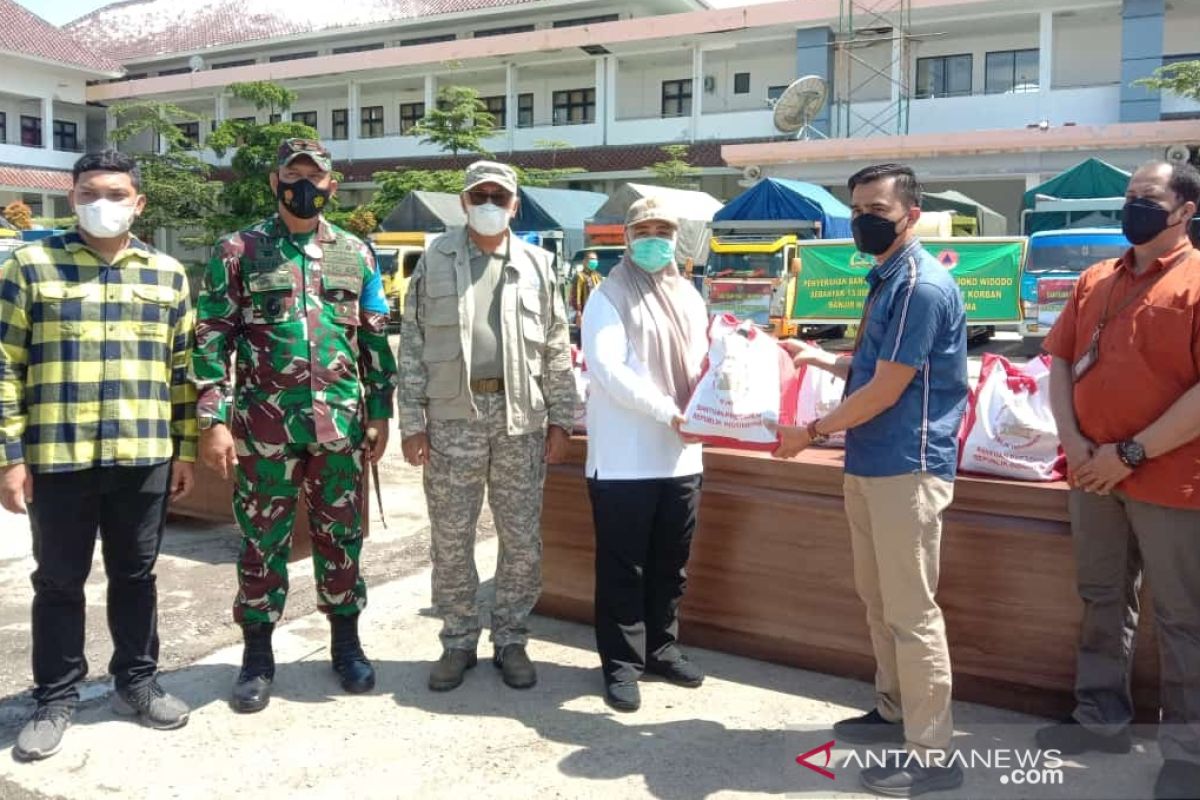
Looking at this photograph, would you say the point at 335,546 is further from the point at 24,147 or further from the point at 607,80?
the point at 24,147

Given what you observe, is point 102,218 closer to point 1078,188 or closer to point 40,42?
point 1078,188

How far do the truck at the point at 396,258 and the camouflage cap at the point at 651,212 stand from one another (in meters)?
16.1

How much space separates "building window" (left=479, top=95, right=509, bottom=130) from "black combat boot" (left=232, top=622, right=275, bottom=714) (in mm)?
32298

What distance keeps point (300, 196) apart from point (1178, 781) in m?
3.17

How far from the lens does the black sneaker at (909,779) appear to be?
2953 millimetres

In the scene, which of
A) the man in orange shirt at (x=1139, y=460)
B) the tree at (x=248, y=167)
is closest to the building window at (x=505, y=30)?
the tree at (x=248, y=167)

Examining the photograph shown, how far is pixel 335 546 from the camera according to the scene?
12.2 feet

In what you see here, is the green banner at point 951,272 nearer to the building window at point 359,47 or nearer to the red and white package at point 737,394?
the red and white package at point 737,394

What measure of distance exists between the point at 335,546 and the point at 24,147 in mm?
40406

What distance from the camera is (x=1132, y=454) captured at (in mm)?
2859

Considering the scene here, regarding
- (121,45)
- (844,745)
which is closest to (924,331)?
(844,745)

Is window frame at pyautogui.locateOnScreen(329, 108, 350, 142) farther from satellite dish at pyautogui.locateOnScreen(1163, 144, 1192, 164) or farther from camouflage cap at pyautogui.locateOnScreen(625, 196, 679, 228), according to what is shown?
camouflage cap at pyautogui.locateOnScreen(625, 196, 679, 228)

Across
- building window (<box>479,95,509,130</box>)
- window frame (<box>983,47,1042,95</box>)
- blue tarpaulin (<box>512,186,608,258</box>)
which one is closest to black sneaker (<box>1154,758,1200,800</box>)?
blue tarpaulin (<box>512,186,608,258</box>)

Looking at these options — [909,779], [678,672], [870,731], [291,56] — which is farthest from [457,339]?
[291,56]
